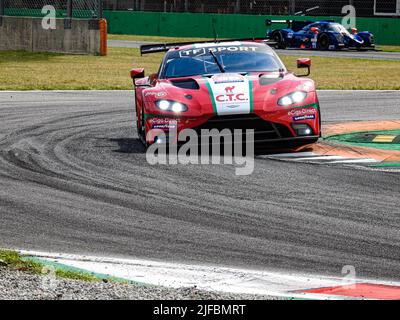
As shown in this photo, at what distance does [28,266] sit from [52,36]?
1054 inches

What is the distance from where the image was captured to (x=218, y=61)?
12055 millimetres

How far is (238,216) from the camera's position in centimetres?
802

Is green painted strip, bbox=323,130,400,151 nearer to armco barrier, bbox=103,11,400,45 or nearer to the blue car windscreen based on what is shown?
the blue car windscreen

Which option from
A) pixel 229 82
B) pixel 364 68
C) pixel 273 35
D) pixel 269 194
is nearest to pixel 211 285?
pixel 269 194

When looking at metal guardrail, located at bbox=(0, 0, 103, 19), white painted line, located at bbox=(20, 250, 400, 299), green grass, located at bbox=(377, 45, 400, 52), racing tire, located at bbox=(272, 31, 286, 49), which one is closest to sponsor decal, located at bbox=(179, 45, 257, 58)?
white painted line, located at bbox=(20, 250, 400, 299)

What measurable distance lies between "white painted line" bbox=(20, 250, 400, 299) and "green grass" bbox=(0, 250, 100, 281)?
0.62 ft

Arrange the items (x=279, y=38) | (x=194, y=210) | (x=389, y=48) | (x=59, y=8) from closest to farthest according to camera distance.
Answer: (x=194, y=210), (x=59, y=8), (x=389, y=48), (x=279, y=38)

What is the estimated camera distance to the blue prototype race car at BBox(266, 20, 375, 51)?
3716 cm

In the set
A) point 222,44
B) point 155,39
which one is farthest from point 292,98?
point 155,39

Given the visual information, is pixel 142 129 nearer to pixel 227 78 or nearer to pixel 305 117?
pixel 227 78

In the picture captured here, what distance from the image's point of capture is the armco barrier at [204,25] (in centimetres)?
4178

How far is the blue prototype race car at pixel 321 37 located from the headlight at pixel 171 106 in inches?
1018
